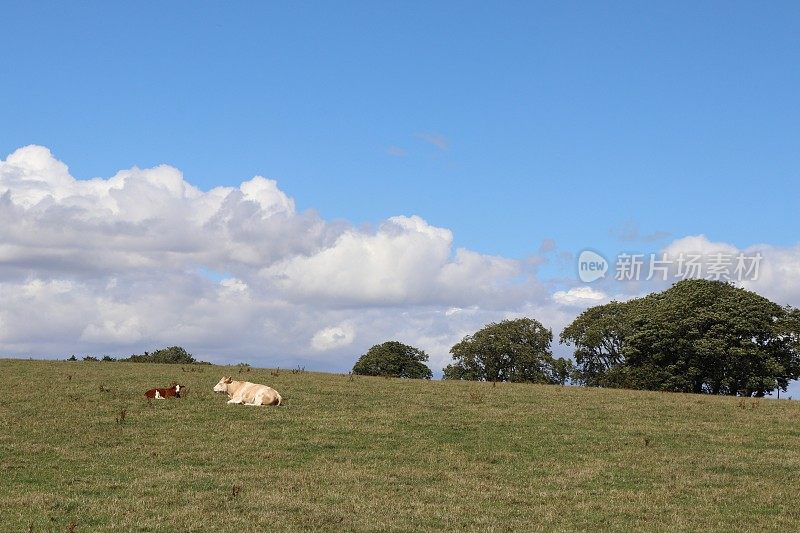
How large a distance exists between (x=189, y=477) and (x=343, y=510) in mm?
5111

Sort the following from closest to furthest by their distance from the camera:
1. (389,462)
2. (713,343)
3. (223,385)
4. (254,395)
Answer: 1. (389,462)
2. (254,395)
3. (223,385)
4. (713,343)

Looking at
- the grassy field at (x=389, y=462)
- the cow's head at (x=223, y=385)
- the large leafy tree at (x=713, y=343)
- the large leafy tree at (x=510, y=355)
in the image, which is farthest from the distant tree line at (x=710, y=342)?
the cow's head at (x=223, y=385)

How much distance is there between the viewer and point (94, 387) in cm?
3691

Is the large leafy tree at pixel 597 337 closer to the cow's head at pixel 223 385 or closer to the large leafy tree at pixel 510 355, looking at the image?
the large leafy tree at pixel 510 355

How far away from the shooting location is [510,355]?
3898 inches

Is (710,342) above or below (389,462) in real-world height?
above

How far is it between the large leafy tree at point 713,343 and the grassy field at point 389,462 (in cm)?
3127

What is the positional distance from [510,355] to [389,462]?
77.4 m

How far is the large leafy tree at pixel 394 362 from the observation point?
354ft

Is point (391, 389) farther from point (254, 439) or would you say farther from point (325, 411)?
point (254, 439)

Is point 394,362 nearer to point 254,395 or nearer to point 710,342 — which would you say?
point 710,342

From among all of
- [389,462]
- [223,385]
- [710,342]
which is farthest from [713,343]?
[389,462]

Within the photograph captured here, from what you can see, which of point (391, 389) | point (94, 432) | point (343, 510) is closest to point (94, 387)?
point (94, 432)

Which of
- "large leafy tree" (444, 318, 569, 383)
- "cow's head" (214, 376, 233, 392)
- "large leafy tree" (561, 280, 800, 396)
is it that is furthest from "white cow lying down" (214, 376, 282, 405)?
"large leafy tree" (444, 318, 569, 383)
